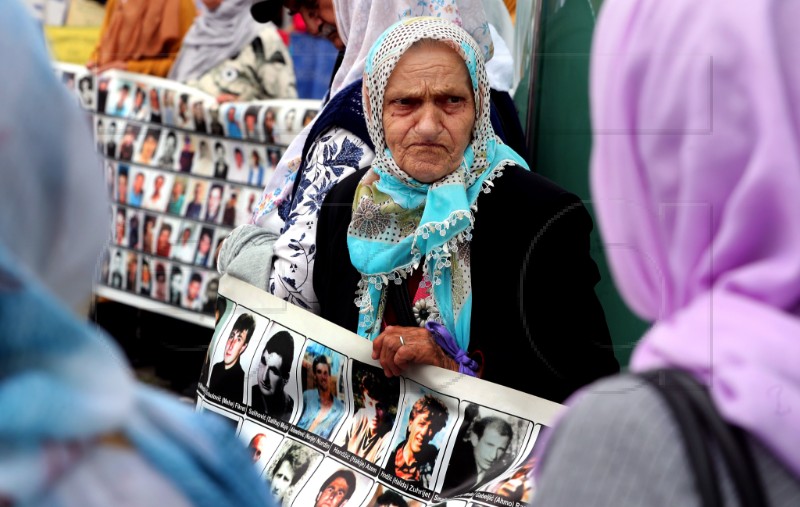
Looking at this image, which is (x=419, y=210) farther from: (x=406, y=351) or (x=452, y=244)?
(x=406, y=351)

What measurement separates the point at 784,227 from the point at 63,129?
63 cm

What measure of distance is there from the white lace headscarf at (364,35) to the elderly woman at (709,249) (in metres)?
2.16

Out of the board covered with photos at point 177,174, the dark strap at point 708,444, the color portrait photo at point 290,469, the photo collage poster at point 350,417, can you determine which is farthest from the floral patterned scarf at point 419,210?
the board covered with photos at point 177,174

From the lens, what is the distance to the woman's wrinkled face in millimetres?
2469

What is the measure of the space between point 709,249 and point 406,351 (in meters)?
1.15

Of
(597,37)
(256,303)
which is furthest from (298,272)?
(597,37)

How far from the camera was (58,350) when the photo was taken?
772 millimetres

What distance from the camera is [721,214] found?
940mm

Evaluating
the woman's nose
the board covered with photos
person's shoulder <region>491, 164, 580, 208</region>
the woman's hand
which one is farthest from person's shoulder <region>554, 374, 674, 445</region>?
the board covered with photos

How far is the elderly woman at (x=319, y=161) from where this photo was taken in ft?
8.81

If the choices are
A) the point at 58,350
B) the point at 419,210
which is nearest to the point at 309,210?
the point at 419,210

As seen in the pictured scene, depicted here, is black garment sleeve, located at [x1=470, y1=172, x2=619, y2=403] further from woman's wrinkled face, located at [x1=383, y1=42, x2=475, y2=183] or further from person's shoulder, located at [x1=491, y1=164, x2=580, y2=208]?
woman's wrinkled face, located at [x1=383, y1=42, x2=475, y2=183]

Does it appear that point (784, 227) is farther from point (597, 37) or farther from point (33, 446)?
point (33, 446)

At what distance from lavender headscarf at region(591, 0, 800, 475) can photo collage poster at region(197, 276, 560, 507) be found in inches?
34.2
